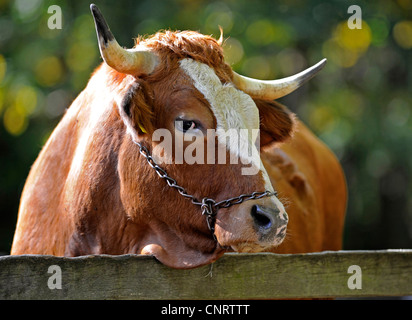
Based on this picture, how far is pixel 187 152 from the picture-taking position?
3264mm

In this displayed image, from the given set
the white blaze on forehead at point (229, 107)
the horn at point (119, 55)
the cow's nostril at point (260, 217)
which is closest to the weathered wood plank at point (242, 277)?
the cow's nostril at point (260, 217)

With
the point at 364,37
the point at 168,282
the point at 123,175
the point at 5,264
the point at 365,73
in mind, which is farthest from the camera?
the point at 365,73

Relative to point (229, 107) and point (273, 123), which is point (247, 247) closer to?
point (229, 107)

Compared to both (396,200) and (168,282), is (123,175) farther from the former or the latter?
(396,200)

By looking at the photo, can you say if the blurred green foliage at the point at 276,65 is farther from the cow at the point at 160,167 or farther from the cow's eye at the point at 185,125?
the cow's eye at the point at 185,125

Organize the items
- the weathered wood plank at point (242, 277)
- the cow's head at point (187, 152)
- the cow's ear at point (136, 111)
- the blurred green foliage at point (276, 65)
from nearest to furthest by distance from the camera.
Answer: the weathered wood plank at point (242, 277) < the cow's head at point (187, 152) < the cow's ear at point (136, 111) < the blurred green foliage at point (276, 65)

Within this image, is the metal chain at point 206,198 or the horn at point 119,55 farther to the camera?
the metal chain at point 206,198

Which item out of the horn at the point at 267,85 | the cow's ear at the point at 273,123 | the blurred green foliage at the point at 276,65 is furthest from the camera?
the blurred green foliage at the point at 276,65

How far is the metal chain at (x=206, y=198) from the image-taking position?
3135mm

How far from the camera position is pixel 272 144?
396cm

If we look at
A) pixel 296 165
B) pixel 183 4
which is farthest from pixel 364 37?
pixel 296 165

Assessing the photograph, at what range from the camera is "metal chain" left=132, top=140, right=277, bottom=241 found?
3.13m

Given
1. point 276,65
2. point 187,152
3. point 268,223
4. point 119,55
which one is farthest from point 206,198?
point 276,65

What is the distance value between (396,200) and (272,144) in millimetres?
9058
